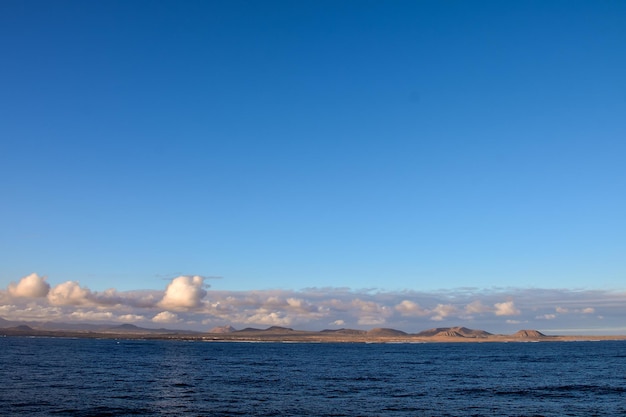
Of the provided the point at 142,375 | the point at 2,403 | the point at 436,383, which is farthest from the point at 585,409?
the point at 142,375

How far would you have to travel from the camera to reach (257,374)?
9419cm

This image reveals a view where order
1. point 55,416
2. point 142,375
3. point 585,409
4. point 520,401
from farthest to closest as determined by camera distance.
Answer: point 142,375, point 520,401, point 585,409, point 55,416

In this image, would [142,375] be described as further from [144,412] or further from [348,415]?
[348,415]

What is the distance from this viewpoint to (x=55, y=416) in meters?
47.1

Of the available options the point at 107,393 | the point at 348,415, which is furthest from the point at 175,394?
the point at 348,415

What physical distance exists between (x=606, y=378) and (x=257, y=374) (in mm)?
65315

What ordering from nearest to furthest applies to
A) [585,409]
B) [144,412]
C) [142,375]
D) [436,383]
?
[144,412] < [585,409] < [436,383] < [142,375]

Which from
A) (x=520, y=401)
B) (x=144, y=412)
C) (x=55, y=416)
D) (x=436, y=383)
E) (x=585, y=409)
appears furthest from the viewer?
(x=436, y=383)

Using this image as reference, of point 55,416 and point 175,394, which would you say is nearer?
point 55,416

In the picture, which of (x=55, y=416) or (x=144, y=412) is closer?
(x=55, y=416)

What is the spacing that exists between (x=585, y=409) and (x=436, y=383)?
27.8m

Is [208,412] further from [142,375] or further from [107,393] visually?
[142,375]

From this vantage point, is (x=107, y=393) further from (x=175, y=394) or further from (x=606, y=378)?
(x=606, y=378)

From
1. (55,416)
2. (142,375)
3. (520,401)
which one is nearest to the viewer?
(55,416)
